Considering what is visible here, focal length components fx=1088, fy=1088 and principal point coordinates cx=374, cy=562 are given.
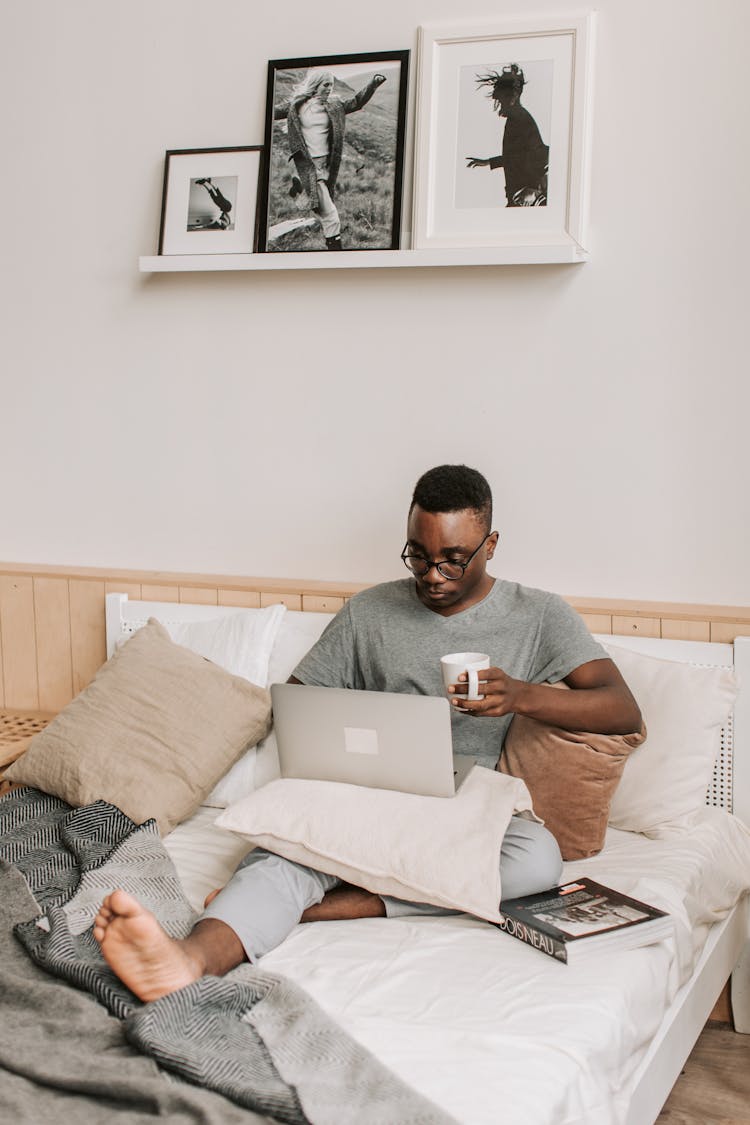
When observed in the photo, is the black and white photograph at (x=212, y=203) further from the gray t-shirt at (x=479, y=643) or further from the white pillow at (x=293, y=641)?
the gray t-shirt at (x=479, y=643)

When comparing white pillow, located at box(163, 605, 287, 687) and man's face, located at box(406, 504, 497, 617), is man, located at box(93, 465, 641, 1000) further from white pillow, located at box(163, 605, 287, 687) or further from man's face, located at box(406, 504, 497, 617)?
white pillow, located at box(163, 605, 287, 687)

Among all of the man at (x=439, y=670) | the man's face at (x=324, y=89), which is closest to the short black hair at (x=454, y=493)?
the man at (x=439, y=670)

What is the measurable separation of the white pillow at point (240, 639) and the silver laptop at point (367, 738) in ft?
1.89

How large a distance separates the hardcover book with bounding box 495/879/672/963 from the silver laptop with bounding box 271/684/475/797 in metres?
0.23

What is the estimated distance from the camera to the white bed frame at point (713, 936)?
1.77m

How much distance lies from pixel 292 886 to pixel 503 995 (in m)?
0.41

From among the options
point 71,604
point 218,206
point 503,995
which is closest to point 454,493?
point 503,995

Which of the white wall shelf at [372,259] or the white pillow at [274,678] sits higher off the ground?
the white wall shelf at [372,259]

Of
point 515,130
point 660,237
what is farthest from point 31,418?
point 660,237

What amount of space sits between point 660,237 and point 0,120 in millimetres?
1802

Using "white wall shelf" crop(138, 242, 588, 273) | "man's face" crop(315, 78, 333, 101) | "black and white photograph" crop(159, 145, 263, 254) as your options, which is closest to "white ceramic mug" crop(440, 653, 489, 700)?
"white wall shelf" crop(138, 242, 588, 273)

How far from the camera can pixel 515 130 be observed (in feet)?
8.00

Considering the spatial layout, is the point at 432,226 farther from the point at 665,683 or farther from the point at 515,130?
the point at 665,683

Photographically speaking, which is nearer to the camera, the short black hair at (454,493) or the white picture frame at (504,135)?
the short black hair at (454,493)
